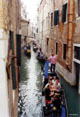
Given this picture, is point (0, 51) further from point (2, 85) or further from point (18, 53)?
point (18, 53)

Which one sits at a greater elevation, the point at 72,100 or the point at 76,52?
the point at 76,52

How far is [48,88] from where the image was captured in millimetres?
7082

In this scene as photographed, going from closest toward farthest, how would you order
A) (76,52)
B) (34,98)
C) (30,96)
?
1. (34,98)
2. (30,96)
3. (76,52)

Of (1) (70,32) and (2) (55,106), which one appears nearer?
(2) (55,106)

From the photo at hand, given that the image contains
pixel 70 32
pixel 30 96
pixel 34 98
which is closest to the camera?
pixel 34 98

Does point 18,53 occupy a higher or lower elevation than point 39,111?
higher

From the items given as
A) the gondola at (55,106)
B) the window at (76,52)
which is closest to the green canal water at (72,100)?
the gondola at (55,106)

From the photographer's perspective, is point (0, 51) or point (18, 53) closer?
point (0, 51)

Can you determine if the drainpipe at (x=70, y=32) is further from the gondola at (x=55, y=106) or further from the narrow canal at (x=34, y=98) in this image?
the gondola at (x=55, y=106)

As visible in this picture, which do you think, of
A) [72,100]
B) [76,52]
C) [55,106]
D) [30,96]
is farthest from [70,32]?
[55,106]

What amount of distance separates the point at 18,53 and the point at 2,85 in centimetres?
432

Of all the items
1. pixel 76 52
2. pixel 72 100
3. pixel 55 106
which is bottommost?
pixel 72 100

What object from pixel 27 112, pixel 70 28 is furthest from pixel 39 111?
pixel 70 28

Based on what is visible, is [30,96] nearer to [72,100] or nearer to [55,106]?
[72,100]
